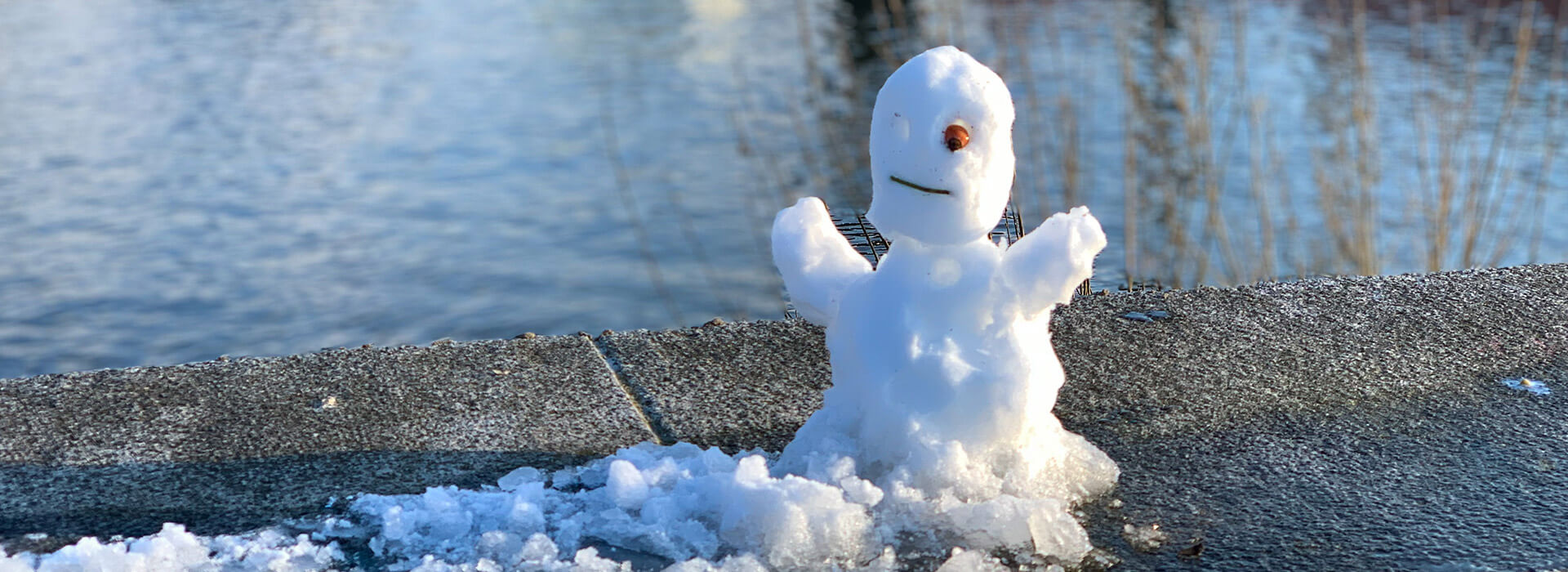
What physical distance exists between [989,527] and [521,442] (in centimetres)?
93

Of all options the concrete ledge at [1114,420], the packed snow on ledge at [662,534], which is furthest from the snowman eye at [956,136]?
the concrete ledge at [1114,420]

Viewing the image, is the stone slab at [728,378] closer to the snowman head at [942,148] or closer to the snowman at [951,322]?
the snowman at [951,322]


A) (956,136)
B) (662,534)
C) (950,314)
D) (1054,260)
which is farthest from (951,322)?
(662,534)

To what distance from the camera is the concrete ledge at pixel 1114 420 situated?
7.00 ft

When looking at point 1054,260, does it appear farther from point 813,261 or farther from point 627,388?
point 627,388

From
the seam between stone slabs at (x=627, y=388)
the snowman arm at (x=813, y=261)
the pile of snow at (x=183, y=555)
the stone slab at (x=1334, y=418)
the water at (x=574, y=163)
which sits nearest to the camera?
the pile of snow at (x=183, y=555)

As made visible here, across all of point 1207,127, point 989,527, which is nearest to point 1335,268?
point 1207,127

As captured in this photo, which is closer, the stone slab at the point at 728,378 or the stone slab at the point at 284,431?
the stone slab at the point at 284,431

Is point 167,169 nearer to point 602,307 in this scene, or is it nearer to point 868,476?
point 602,307

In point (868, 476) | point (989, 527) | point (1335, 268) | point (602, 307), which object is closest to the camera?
point (989, 527)

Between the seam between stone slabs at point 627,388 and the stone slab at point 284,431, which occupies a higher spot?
the stone slab at point 284,431

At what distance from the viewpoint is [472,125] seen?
30.1 feet

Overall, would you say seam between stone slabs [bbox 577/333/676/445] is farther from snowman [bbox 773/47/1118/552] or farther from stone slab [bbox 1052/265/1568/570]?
stone slab [bbox 1052/265/1568/570]

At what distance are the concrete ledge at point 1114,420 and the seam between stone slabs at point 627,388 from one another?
0.01 m
